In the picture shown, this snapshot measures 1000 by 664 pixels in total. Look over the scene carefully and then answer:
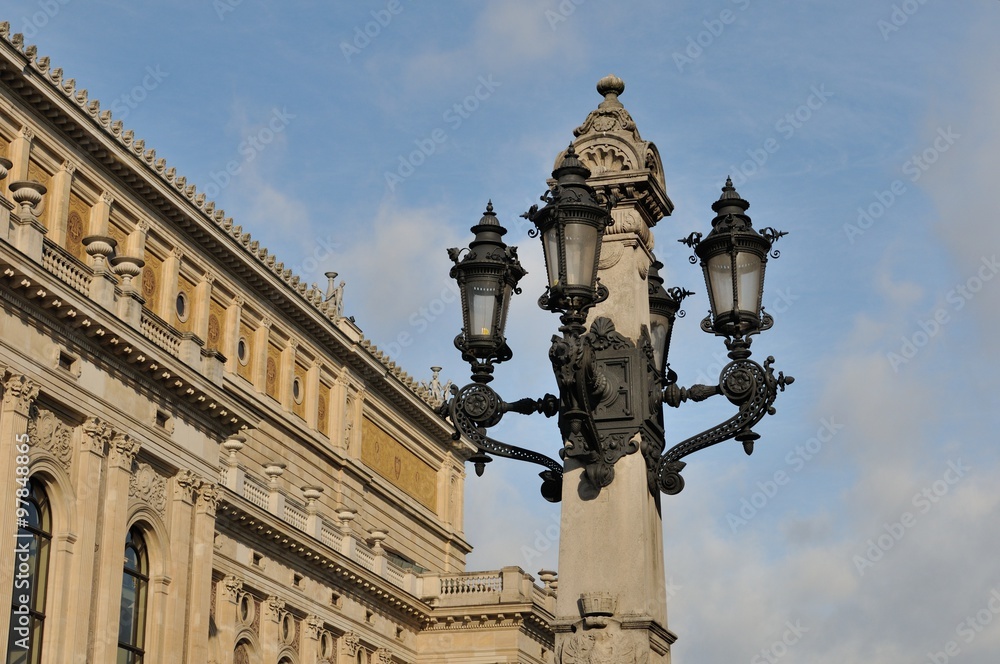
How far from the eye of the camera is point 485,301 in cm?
889

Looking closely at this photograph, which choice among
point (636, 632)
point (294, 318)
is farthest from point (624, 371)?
point (294, 318)

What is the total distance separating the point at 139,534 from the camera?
27.6 metres

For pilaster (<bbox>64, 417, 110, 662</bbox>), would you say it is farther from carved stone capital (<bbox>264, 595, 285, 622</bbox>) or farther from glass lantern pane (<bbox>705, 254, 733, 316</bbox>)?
glass lantern pane (<bbox>705, 254, 733, 316</bbox>)

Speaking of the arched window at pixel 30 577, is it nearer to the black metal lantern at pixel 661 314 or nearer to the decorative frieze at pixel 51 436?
the decorative frieze at pixel 51 436

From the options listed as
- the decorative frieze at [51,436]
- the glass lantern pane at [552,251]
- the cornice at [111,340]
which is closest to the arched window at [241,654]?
the cornice at [111,340]

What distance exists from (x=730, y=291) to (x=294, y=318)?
35.9 metres

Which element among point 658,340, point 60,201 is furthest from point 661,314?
point 60,201

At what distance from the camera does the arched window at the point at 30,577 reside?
2336 centimetres

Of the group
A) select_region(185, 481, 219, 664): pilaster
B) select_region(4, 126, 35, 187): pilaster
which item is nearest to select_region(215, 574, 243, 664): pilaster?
select_region(185, 481, 219, 664): pilaster

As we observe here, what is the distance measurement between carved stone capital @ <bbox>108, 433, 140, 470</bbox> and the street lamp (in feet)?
60.8

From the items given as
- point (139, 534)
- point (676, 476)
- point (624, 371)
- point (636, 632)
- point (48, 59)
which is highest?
point (48, 59)

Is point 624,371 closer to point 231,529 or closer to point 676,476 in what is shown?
point 676,476

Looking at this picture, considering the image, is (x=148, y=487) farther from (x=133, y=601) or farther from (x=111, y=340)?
(x=111, y=340)

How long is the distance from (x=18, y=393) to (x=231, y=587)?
39.6 ft
